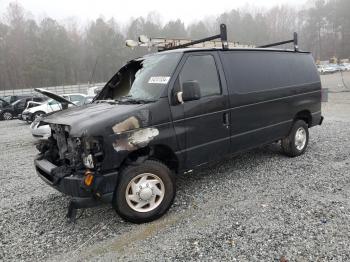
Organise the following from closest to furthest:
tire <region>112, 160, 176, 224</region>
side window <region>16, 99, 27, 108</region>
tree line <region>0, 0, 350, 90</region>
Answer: tire <region>112, 160, 176, 224</region> → side window <region>16, 99, 27, 108</region> → tree line <region>0, 0, 350, 90</region>

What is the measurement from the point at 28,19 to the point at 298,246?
2789 inches

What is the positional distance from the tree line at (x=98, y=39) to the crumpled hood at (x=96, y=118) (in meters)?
42.5

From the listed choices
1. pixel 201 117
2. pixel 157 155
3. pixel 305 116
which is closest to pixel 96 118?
pixel 157 155

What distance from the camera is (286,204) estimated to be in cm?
393

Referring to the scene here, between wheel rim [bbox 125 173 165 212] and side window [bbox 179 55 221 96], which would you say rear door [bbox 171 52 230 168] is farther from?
wheel rim [bbox 125 173 165 212]

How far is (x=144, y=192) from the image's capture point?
142 inches

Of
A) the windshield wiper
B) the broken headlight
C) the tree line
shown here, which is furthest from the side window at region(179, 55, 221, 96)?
the tree line

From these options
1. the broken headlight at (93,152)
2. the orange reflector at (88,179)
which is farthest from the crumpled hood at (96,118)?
the orange reflector at (88,179)

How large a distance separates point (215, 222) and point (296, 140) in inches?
126

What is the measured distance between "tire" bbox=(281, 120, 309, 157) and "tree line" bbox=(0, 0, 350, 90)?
3961 centimetres

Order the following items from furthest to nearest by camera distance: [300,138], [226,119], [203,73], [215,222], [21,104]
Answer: [21,104], [300,138], [226,119], [203,73], [215,222]

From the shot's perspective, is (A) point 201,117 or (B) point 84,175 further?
(A) point 201,117

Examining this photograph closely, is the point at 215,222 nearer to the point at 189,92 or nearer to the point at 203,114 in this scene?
the point at 203,114

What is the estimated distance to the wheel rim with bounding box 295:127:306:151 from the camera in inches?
235
